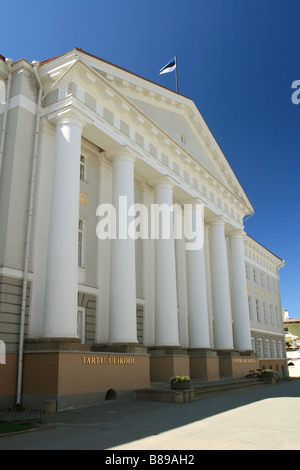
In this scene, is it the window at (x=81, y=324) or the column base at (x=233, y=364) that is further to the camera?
the column base at (x=233, y=364)

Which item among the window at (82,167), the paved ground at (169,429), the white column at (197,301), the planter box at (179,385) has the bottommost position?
the paved ground at (169,429)

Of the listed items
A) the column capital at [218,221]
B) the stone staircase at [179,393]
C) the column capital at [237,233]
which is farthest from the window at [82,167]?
the column capital at [237,233]

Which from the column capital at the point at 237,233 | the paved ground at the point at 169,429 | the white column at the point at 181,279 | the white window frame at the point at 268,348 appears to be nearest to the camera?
the paved ground at the point at 169,429

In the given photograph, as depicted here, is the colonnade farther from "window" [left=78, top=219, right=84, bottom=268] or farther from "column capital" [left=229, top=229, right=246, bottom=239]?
"column capital" [left=229, top=229, right=246, bottom=239]

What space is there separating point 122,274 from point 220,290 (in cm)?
1104

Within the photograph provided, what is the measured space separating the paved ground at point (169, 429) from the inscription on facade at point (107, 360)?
4.36ft

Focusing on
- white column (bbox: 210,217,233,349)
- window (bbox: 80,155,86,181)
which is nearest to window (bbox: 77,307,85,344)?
window (bbox: 80,155,86,181)

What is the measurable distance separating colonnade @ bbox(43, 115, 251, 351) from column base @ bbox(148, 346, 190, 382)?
0.34 meters

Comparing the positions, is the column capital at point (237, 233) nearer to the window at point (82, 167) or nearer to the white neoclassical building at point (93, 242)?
the white neoclassical building at point (93, 242)

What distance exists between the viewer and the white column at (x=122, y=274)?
15.7 m

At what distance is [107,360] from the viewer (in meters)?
13.8

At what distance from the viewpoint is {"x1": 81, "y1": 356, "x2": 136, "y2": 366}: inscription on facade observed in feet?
42.2

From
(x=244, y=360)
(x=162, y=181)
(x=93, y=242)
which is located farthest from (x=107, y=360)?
(x=244, y=360)

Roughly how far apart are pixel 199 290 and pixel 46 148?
11632 mm
